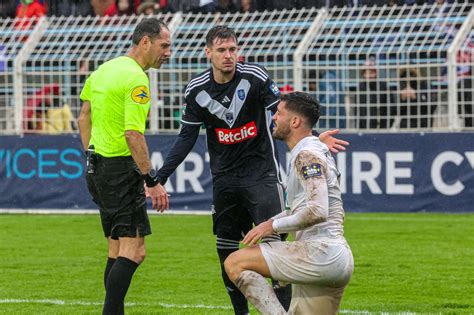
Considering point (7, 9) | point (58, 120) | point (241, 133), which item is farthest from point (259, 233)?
point (7, 9)

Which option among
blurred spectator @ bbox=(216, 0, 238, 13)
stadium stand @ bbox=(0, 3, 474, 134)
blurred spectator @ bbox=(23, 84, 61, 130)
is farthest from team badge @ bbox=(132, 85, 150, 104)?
blurred spectator @ bbox=(216, 0, 238, 13)

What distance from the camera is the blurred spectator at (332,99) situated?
17547 mm

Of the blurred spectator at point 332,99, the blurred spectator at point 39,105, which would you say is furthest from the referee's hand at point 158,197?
the blurred spectator at point 39,105

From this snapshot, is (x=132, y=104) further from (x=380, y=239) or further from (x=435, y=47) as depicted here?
(x=435, y=47)

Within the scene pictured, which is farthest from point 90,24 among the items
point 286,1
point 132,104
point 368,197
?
point 132,104

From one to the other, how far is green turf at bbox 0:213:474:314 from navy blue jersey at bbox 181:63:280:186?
1172 millimetres

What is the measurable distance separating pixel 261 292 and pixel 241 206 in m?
1.96

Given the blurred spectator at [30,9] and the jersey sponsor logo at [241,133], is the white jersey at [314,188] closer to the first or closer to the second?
the jersey sponsor logo at [241,133]

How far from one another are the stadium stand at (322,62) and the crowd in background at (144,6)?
29 centimetres

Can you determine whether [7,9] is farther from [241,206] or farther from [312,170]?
[312,170]

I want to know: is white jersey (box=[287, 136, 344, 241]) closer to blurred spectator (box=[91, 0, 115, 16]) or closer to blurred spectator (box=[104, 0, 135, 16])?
blurred spectator (box=[104, 0, 135, 16])

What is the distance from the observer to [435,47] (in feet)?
55.8

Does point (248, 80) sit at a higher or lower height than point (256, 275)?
higher

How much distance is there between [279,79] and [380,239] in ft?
13.1
